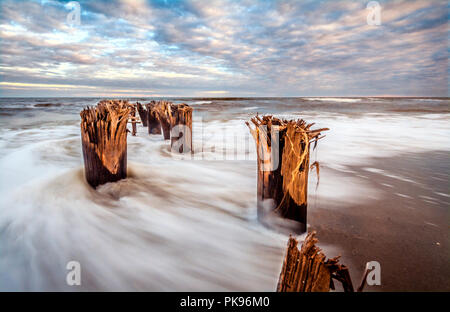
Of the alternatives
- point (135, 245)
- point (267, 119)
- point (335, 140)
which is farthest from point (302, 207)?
point (335, 140)

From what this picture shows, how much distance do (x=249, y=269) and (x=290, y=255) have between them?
0.58 metres

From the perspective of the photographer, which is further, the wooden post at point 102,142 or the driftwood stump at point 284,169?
the wooden post at point 102,142

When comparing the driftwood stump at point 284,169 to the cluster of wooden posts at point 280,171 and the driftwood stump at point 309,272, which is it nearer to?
the cluster of wooden posts at point 280,171

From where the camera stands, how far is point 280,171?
169cm

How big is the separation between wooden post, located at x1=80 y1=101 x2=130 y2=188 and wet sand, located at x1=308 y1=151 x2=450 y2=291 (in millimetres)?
2013

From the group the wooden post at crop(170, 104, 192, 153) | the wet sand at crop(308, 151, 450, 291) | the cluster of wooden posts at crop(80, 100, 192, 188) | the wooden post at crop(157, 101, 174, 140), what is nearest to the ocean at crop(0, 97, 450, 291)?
the wet sand at crop(308, 151, 450, 291)

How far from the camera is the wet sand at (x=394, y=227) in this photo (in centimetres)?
147

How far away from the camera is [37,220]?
185 centimetres

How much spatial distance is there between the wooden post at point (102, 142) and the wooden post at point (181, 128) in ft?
6.00

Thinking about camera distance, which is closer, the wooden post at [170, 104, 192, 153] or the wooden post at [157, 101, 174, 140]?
the wooden post at [170, 104, 192, 153]

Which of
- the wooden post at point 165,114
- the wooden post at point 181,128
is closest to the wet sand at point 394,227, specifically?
the wooden post at point 181,128

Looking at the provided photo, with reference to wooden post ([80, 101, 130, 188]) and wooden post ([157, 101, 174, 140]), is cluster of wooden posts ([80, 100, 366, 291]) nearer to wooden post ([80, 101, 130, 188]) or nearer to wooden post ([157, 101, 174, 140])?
wooden post ([80, 101, 130, 188])

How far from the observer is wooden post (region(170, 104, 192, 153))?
4.28m
